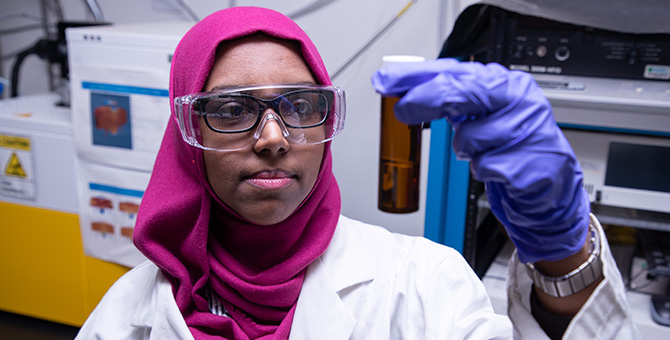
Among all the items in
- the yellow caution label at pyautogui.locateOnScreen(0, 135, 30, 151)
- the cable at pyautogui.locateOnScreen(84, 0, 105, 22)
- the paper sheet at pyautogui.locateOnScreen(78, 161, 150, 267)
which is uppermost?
the cable at pyautogui.locateOnScreen(84, 0, 105, 22)

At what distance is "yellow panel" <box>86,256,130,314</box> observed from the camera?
2.03 metres

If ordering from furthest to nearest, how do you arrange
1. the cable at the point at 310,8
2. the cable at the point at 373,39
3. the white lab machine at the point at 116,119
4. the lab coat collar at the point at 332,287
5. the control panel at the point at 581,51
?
the cable at the point at 310,8
the cable at the point at 373,39
the white lab machine at the point at 116,119
the control panel at the point at 581,51
the lab coat collar at the point at 332,287

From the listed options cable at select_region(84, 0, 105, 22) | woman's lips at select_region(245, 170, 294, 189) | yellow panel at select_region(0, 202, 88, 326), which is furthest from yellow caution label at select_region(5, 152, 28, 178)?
woman's lips at select_region(245, 170, 294, 189)

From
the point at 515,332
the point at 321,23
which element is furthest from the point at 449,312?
the point at 321,23

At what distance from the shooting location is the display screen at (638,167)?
1353 millimetres

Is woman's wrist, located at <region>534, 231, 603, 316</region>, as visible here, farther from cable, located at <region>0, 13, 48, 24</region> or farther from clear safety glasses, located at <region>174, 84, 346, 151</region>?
cable, located at <region>0, 13, 48, 24</region>

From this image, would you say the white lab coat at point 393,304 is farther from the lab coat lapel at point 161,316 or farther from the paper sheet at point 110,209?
the paper sheet at point 110,209

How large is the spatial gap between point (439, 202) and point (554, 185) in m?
0.66

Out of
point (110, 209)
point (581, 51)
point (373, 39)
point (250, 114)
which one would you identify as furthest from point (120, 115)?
point (581, 51)

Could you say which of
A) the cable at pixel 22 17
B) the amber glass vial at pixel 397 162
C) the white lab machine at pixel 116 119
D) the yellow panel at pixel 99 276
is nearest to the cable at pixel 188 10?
the white lab machine at pixel 116 119

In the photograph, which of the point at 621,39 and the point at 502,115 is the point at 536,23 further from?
the point at 502,115

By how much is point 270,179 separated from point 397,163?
458 mm

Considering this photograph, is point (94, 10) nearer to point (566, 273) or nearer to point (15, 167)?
point (15, 167)

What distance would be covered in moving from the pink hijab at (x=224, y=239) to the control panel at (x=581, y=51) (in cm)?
57
